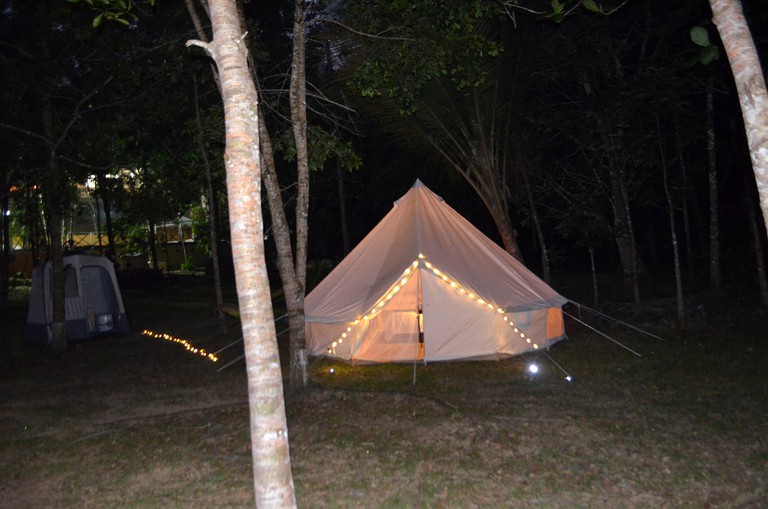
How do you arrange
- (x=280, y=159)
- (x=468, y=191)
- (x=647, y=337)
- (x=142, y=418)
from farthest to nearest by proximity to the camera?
(x=468, y=191)
(x=280, y=159)
(x=647, y=337)
(x=142, y=418)

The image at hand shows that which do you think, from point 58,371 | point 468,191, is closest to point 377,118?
point 58,371

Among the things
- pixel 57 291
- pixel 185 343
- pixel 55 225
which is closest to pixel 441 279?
pixel 185 343

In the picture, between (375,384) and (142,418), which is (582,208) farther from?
(142,418)

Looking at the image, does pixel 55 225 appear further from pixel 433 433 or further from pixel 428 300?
pixel 433 433

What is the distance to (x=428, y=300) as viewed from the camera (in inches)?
408

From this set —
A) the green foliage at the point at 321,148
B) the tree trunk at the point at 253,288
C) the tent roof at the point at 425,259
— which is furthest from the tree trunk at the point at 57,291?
the tree trunk at the point at 253,288

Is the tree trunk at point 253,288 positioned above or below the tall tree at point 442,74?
Answer: below

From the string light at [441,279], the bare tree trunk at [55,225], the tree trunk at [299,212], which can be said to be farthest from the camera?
the bare tree trunk at [55,225]

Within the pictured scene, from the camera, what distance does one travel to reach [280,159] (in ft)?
73.9

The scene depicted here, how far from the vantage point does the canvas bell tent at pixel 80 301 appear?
15.2 metres

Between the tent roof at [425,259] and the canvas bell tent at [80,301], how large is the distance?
688 cm

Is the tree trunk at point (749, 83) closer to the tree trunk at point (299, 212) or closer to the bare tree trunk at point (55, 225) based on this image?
the tree trunk at point (299, 212)

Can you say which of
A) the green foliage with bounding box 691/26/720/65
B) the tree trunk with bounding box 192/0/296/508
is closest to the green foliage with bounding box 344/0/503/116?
the green foliage with bounding box 691/26/720/65

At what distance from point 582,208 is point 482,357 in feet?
17.8
